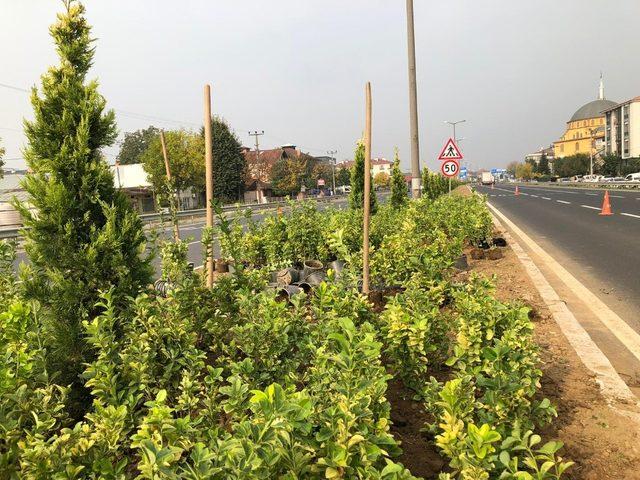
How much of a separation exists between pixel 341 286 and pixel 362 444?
1.89m

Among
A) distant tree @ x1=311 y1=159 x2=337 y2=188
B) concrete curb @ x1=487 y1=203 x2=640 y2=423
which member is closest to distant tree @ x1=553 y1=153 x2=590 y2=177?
distant tree @ x1=311 y1=159 x2=337 y2=188

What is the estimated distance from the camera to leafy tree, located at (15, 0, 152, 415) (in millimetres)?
3211

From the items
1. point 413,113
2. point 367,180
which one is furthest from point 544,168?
point 367,180

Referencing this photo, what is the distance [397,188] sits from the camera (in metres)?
15.9

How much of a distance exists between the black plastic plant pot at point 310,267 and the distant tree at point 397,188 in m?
8.24

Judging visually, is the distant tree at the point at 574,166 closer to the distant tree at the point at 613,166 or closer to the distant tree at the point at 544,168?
the distant tree at the point at 613,166

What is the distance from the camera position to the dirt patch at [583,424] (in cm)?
248

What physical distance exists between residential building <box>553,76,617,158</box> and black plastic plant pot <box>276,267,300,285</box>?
474 feet

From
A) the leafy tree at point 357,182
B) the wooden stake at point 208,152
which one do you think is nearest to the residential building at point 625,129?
the leafy tree at point 357,182

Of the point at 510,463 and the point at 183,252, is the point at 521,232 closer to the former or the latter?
the point at 183,252

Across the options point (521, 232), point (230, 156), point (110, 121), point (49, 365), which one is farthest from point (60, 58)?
point (230, 156)

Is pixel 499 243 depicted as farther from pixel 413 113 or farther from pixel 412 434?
pixel 412 434

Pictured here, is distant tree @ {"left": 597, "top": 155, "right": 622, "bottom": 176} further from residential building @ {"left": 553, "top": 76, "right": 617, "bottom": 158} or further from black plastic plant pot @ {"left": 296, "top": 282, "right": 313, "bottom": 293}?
black plastic plant pot @ {"left": 296, "top": 282, "right": 313, "bottom": 293}

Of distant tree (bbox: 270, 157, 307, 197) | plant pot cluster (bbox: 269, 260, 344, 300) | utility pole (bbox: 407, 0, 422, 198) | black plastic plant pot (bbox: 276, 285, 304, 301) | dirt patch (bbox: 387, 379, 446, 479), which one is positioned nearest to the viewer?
dirt patch (bbox: 387, 379, 446, 479)
